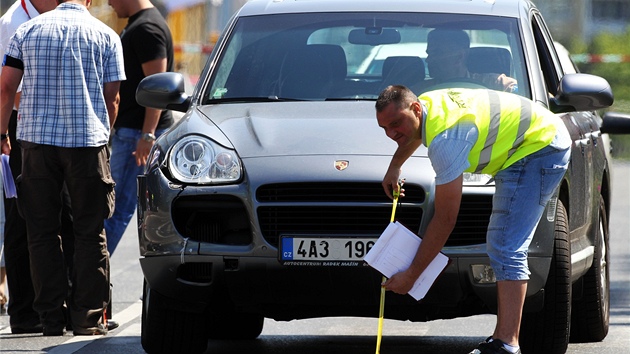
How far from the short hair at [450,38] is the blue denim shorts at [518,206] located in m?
1.43

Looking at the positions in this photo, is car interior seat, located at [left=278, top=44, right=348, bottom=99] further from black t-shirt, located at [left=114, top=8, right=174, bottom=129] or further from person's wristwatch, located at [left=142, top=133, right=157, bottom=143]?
black t-shirt, located at [left=114, top=8, right=174, bottom=129]

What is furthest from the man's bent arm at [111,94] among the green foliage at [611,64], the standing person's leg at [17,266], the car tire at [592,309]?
the green foliage at [611,64]

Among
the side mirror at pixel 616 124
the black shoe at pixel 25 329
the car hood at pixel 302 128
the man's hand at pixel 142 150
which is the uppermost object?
the car hood at pixel 302 128

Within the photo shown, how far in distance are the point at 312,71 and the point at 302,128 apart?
2.76 ft

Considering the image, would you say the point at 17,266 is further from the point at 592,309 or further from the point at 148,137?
the point at 592,309


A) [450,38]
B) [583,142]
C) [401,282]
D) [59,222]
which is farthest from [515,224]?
[59,222]

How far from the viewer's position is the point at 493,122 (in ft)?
19.1

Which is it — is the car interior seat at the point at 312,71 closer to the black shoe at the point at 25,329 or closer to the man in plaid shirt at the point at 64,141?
the man in plaid shirt at the point at 64,141

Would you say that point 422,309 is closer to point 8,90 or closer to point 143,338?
point 143,338

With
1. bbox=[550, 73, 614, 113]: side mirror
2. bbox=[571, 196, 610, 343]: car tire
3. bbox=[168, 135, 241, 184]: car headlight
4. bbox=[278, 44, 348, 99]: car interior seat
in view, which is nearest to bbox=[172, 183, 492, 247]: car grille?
bbox=[168, 135, 241, 184]: car headlight

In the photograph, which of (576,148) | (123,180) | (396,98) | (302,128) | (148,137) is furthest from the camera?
(123,180)

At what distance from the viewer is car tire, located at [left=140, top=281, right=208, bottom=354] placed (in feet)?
21.9

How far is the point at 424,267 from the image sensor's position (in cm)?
579

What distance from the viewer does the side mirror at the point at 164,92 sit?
23.9 ft
